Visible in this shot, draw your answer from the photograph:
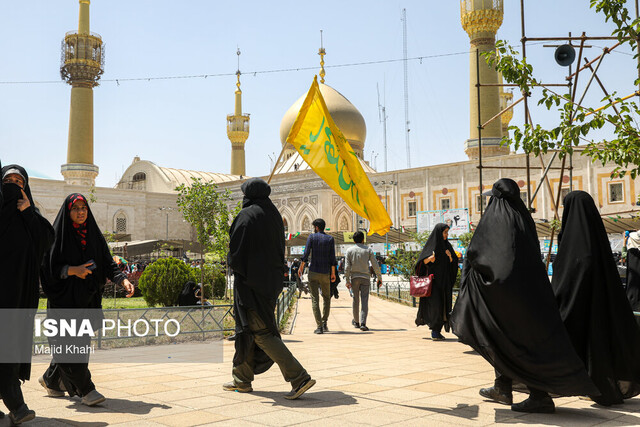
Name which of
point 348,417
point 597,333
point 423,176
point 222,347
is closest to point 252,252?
point 348,417

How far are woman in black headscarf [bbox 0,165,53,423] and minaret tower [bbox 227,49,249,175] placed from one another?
51186 millimetres

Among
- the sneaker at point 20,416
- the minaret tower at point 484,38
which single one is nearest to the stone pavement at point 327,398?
the sneaker at point 20,416

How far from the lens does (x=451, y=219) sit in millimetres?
25812

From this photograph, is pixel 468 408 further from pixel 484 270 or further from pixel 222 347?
pixel 222 347

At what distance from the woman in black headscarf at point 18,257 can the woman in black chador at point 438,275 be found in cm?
469

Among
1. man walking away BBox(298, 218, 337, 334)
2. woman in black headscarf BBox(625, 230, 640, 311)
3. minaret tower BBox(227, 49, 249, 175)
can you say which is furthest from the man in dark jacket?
minaret tower BBox(227, 49, 249, 175)

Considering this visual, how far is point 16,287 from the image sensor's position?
326cm

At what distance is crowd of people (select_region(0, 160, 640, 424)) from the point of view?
3.37 m

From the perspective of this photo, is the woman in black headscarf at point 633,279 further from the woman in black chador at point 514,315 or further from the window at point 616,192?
the window at point 616,192

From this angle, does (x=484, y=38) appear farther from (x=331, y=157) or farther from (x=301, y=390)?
(x=301, y=390)

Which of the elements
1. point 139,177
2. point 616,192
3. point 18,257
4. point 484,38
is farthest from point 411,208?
point 18,257

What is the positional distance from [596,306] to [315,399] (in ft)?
5.69

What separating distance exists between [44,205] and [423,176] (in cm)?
2403

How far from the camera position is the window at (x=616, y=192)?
2949 centimetres
